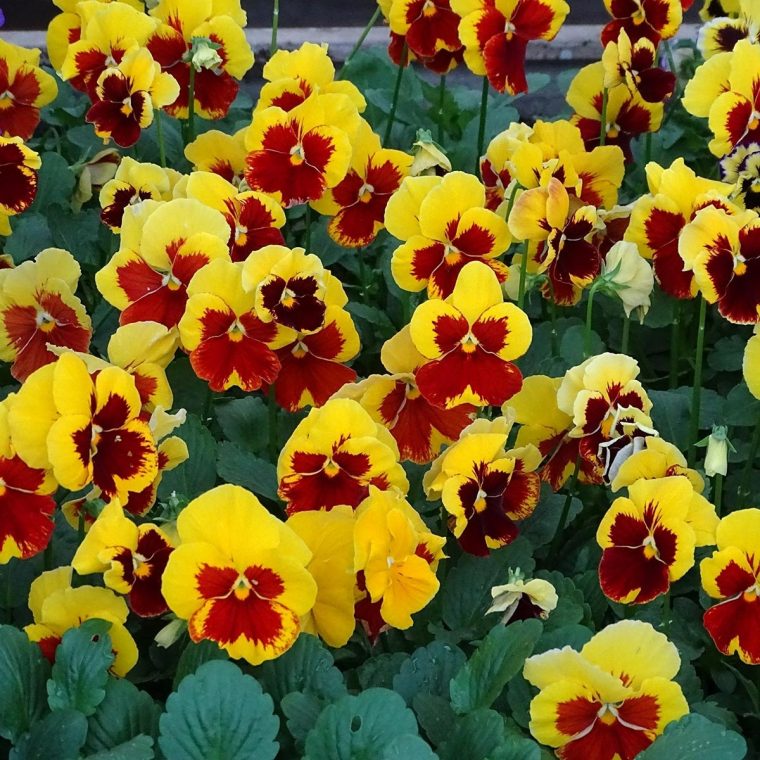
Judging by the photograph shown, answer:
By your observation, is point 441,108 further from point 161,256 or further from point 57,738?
point 57,738

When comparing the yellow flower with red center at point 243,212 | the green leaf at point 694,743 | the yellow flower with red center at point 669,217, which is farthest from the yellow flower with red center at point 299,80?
the green leaf at point 694,743

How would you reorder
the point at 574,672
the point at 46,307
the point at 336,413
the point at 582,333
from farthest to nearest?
the point at 582,333 → the point at 46,307 → the point at 336,413 → the point at 574,672

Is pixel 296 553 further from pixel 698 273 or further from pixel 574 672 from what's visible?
pixel 698 273

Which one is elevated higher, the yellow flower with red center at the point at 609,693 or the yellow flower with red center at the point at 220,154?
the yellow flower with red center at the point at 220,154

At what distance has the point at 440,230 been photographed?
1.45 metres

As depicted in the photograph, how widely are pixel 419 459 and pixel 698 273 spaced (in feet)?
1.14

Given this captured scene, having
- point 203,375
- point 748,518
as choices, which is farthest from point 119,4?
point 748,518

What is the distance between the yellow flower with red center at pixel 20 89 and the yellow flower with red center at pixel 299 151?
1.90 ft

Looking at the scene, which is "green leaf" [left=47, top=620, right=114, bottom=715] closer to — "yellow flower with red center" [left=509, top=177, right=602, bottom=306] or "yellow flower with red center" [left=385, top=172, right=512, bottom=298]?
"yellow flower with red center" [left=385, top=172, right=512, bottom=298]

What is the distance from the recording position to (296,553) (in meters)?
1.09

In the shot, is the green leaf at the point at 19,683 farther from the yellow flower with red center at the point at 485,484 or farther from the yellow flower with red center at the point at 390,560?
the yellow flower with red center at the point at 485,484

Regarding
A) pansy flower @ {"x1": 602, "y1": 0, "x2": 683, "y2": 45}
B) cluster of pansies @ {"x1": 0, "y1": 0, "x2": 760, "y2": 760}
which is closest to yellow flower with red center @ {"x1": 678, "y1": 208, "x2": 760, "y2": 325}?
cluster of pansies @ {"x1": 0, "y1": 0, "x2": 760, "y2": 760}

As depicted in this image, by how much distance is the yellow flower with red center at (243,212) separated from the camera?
147 centimetres

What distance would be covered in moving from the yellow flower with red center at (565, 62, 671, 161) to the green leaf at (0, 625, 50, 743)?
1.23 metres
